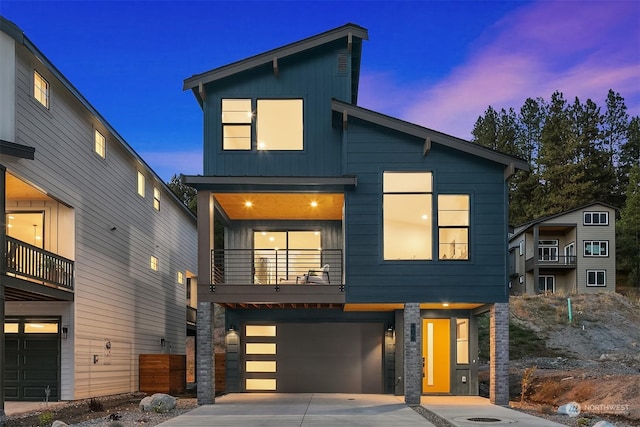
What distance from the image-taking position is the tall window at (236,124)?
17344 mm

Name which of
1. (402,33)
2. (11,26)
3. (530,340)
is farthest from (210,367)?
(402,33)

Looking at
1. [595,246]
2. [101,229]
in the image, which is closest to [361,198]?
[101,229]

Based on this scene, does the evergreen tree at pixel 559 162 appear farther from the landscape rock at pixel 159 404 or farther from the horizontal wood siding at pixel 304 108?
the landscape rock at pixel 159 404

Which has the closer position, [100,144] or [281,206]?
[281,206]

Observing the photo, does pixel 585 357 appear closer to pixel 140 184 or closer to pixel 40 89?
pixel 140 184

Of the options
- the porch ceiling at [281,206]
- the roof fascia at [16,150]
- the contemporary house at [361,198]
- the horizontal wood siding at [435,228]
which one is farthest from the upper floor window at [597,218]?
the roof fascia at [16,150]

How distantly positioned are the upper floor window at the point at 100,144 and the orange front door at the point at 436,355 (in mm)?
11441

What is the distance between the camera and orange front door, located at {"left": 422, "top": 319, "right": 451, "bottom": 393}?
18.9 m

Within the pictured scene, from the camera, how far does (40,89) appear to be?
16203mm

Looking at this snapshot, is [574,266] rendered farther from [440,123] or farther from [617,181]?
[440,123]

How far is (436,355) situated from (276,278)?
5974 millimetres

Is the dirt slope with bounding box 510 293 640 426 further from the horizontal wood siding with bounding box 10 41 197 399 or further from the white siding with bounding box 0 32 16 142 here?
the white siding with bounding box 0 32 16 142

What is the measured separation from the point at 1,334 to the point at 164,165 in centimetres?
13931

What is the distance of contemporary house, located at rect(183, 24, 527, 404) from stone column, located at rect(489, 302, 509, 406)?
0.03 metres
